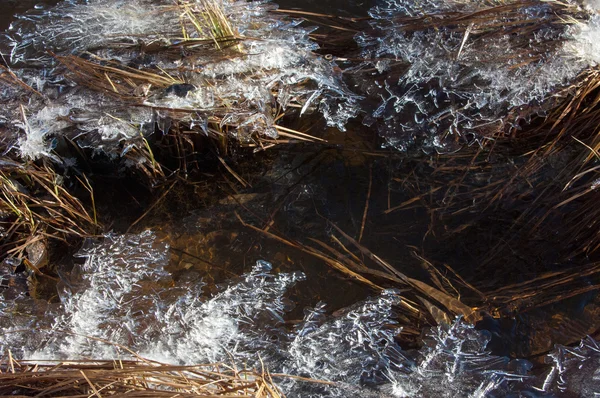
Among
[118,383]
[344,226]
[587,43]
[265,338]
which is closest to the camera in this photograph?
[118,383]

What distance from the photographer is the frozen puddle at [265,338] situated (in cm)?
188

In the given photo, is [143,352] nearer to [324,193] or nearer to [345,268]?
[345,268]

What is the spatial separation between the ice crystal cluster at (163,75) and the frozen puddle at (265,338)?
1.81 feet

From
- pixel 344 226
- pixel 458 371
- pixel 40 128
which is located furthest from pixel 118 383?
pixel 40 128

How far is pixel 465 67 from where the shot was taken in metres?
2.43

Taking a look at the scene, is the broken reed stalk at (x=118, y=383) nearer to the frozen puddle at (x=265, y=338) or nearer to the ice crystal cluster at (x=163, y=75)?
the frozen puddle at (x=265, y=338)

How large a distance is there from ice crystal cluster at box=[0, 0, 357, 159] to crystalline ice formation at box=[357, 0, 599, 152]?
0.24 meters

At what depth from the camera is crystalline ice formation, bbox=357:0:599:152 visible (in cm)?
235

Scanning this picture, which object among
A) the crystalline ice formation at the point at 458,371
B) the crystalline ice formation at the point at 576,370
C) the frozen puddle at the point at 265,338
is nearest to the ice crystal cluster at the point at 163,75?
the frozen puddle at the point at 265,338

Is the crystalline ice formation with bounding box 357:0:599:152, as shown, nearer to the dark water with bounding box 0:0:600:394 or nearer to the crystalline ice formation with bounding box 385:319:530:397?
the dark water with bounding box 0:0:600:394

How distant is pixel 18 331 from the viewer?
6.75ft

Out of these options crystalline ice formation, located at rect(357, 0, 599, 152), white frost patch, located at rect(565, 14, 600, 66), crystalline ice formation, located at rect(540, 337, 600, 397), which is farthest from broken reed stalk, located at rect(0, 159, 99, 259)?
white frost patch, located at rect(565, 14, 600, 66)

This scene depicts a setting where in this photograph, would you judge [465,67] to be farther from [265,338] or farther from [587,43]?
[265,338]

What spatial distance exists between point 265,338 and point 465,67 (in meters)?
1.36
